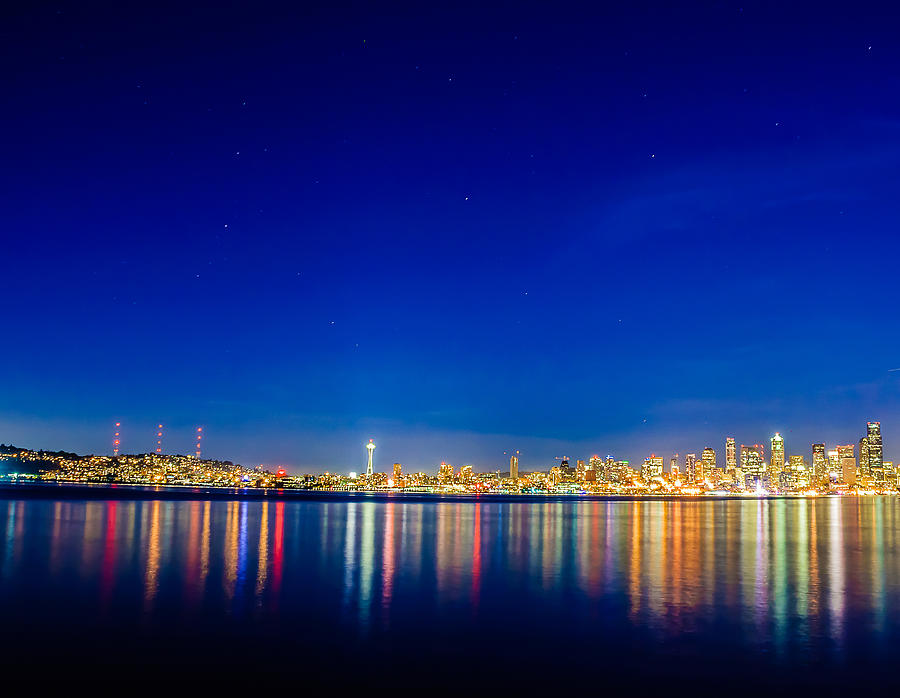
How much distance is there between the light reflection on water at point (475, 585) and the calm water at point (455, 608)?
0.10 metres

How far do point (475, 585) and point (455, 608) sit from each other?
4.04 meters

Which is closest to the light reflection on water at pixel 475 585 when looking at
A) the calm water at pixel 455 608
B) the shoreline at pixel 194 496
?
the calm water at pixel 455 608

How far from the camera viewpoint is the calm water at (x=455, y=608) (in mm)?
13453

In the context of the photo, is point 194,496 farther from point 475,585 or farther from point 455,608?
point 455,608

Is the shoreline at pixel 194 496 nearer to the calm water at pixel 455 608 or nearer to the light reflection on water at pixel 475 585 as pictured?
the light reflection on water at pixel 475 585

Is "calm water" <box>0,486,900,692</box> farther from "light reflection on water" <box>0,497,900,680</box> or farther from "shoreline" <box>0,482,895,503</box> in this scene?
"shoreline" <box>0,482,895,503</box>

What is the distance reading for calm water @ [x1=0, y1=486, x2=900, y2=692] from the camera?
13453 mm

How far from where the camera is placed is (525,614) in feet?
59.6

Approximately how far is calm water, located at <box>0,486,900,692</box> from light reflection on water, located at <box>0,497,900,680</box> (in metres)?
0.10

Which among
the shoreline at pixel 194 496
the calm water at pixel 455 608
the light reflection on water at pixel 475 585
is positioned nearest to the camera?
the calm water at pixel 455 608

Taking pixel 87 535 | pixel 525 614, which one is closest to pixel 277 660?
pixel 525 614

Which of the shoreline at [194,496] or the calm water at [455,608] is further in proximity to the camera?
the shoreline at [194,496]

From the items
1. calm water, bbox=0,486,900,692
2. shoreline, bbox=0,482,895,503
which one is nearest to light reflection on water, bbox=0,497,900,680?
calm water, bbox=0,486,900,692

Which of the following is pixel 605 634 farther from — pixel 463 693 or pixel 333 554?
pixel 333 554
